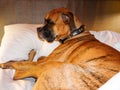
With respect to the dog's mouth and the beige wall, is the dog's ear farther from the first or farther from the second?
the beige wall

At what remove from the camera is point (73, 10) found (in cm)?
283

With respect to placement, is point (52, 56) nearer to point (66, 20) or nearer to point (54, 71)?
point (66, 20)

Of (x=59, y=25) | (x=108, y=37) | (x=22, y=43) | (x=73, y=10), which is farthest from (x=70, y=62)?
(x=73, y=10)

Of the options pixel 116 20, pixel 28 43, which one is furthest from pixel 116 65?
pixel 116 20

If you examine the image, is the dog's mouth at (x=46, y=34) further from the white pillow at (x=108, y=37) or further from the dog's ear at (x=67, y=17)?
the white pillow at (x=108, y=37)

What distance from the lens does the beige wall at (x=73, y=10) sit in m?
2.66

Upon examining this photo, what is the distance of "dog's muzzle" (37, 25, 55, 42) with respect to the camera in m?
2.08

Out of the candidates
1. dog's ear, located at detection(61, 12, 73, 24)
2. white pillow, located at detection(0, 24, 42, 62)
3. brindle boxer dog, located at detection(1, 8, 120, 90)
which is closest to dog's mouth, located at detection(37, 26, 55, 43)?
brindle boxer dog, located at detection(1, 8, 120, 90)

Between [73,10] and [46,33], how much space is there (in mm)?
835

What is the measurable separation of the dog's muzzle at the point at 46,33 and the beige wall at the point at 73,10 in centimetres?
63

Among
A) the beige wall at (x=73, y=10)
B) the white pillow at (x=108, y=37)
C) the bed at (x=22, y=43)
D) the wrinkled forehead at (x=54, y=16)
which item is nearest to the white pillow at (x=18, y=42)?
the bed at (x=22, y=43)

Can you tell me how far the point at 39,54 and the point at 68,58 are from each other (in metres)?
0.44

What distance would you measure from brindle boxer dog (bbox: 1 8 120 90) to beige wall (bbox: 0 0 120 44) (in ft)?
2.06

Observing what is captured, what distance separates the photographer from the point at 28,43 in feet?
7.74
